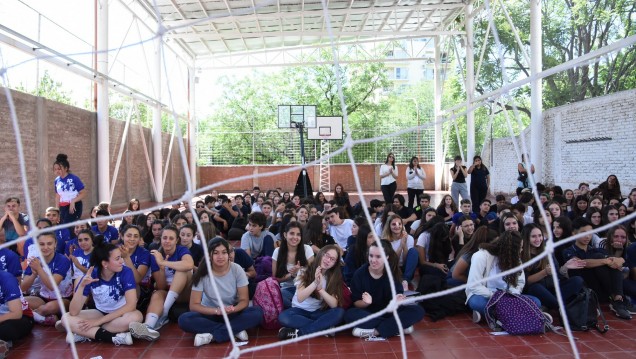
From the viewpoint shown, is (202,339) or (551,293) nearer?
(202,339)

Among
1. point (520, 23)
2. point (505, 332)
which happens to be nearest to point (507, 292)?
point (505, 332)

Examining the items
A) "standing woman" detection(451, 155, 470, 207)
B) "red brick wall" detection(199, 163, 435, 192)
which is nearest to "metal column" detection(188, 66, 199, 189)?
"red brick wall" detection(199, 163, 435, 192)

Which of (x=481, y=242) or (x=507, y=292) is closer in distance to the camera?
(x=507, y=292)

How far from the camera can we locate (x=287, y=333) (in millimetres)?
2809

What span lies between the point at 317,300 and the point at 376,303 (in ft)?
1.14

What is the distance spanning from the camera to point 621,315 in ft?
9.89

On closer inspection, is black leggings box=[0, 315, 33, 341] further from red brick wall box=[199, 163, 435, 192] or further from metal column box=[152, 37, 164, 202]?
red brick wall box=[199, 163, 435, 192]

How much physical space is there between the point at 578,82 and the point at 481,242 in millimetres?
16825

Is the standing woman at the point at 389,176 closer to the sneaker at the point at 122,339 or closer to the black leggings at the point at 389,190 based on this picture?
the black leggings at the point at 389,190

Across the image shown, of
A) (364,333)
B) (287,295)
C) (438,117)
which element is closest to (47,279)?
(287,295)

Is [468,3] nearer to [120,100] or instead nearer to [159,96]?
[159,96]

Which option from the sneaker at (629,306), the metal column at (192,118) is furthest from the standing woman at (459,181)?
the metal column at (192,118)

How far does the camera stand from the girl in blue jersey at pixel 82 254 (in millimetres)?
3209

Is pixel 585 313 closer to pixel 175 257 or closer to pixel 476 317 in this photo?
pixel 476 317
